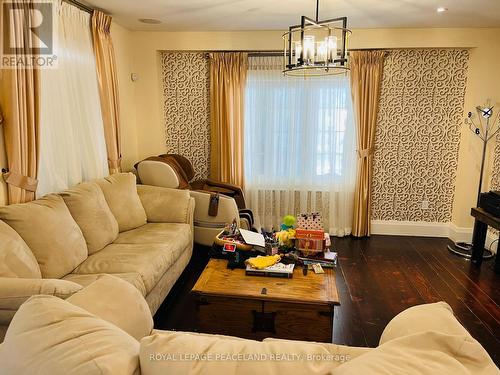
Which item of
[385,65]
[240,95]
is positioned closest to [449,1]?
[385,65]

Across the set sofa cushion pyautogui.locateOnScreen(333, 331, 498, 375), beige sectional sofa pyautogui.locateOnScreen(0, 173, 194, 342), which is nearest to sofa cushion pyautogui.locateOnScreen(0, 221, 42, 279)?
beige sectional sofa pyautogui.locateOnScreen(0, 173, 194, 342)

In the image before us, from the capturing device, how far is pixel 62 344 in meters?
0.92

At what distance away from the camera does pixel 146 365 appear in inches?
36.4

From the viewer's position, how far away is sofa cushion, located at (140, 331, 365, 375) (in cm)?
89

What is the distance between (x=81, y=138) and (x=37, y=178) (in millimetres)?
796

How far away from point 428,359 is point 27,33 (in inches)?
115

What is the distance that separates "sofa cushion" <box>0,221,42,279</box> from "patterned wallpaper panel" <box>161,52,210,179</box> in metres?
2.81

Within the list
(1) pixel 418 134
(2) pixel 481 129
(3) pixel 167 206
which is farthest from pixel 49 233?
(2) pixel 481 129

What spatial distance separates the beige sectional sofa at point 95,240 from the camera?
196cm

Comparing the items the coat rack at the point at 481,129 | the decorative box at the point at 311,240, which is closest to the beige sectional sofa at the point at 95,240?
the decorative box at the point at 311,240

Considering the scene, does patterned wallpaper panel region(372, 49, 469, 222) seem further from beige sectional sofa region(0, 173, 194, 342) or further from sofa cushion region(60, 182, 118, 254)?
sofa cushion region(60, 182, 118, 254)

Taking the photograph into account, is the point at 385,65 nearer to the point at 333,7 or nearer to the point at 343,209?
the point at 333,7

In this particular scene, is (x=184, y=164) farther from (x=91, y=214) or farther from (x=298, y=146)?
(x=91, y=214)

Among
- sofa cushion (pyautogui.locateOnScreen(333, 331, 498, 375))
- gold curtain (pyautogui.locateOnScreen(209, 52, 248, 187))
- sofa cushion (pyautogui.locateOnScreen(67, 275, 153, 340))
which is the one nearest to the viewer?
sofa cushion (pyautogui.locateOnScreen(333, 331, 498, 375))
